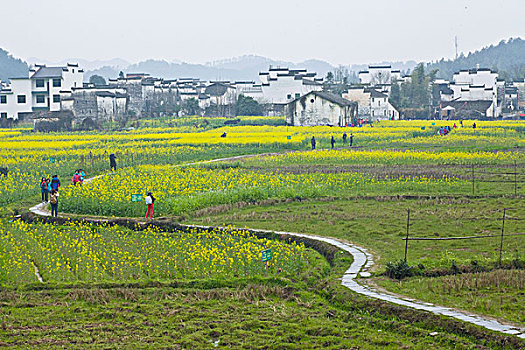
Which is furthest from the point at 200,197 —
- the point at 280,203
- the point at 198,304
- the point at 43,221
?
the point at 198,304

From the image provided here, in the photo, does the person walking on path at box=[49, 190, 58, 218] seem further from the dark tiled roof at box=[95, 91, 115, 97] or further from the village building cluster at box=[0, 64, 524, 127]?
the dark tiled roof at box=[95, 91, 115, 97]

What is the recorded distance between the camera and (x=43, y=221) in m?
24.0

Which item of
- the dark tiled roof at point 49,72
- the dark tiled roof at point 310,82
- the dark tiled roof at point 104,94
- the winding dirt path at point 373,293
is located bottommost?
the winding dirt path at point 373,293

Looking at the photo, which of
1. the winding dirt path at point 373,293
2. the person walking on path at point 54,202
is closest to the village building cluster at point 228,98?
the person walking on path at point 54,202

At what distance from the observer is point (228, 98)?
394 ft

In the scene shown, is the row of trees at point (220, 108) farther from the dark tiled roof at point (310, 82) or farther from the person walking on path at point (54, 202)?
the person walking on path at point (54, 202)

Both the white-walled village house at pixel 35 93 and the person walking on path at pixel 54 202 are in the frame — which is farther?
the white-walled village house at pixel 35 93

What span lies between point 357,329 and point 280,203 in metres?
14.7

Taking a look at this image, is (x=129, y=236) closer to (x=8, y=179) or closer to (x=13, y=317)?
(x=13, y=317)

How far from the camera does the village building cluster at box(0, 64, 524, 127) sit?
268 ft

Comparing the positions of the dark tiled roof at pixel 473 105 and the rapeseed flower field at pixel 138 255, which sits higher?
the dark tiled roof at pixel 473 105

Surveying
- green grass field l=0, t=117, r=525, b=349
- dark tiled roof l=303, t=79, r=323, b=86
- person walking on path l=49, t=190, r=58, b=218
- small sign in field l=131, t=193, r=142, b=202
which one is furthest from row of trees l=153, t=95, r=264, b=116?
small sign in field l=131, t=193, r=142, b=202

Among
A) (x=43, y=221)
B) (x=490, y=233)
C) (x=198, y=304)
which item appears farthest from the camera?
(x=43, y=221)

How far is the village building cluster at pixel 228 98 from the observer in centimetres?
8175
